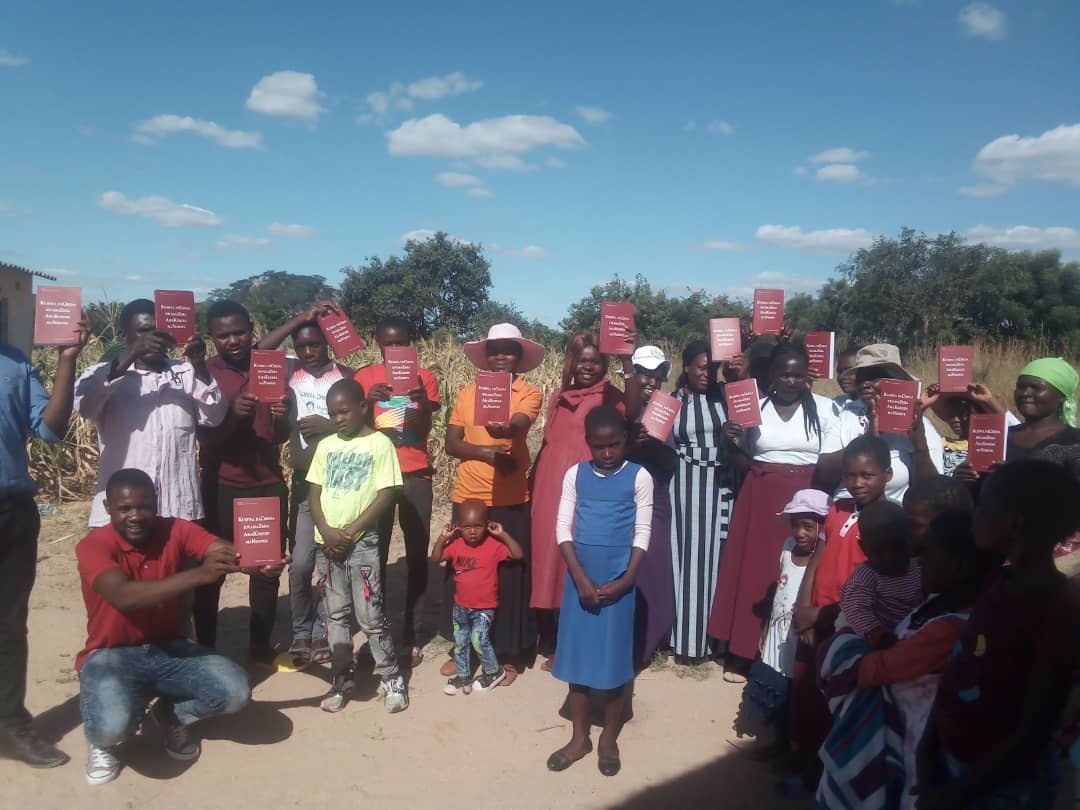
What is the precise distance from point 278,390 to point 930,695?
3489 mm

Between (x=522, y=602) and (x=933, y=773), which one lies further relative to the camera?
(x=522, y=602)

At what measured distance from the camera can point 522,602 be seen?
4723 mm

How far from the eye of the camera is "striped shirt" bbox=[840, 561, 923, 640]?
2.80 metres

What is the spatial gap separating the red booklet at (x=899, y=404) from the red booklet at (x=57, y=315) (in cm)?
416

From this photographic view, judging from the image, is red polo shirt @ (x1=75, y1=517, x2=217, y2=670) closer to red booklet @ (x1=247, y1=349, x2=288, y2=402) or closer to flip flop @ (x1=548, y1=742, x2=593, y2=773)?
red booklet @ (x1=247, y1=349, x2=288, y2=402)

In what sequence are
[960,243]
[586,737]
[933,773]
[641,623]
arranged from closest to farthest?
[933,773], [586,737], [641,623], [960,243]

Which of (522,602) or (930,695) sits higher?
(930,695)

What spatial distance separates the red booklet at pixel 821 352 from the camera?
15.7 ft

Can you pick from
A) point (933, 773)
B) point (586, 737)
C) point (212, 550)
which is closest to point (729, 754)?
point (586, 737)

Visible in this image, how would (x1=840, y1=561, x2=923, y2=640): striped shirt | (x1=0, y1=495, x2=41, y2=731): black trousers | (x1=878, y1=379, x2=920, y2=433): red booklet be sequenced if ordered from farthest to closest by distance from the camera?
1. (x1=878, y1=379, x2=920, y2=433): red booklet
2. (x1=0, y1=495, x2=41, y2=731): black trousers
3. (x1=840, y1=561, x2=923, y2=640): striped shirt

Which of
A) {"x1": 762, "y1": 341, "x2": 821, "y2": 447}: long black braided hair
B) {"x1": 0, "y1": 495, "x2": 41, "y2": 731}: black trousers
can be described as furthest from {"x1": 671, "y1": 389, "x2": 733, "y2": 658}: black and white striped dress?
{"x1": 0, "y1": 495, "x2": 41, "y2": 731}: black trousers

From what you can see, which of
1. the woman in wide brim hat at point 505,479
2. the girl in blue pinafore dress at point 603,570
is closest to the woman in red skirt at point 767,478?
the girl in blue pinafore dress at point 603,570

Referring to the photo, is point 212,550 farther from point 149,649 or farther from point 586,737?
point 586,737

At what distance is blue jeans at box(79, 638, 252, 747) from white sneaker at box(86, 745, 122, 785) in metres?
0.05
